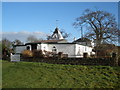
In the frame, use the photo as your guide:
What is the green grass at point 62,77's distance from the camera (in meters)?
8.68

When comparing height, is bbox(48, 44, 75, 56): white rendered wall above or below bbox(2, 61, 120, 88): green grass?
above

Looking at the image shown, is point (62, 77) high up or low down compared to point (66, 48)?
down

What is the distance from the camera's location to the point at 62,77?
31.9 ft

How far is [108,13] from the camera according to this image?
28469mm

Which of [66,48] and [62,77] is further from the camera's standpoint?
[66,48]

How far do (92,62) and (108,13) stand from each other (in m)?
17.6

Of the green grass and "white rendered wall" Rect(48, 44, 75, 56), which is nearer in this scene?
the green grass

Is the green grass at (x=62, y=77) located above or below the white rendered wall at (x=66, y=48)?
below

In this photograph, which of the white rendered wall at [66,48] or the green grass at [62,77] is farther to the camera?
the white rendered wall at [66,48]

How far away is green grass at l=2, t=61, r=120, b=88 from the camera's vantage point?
8680mm

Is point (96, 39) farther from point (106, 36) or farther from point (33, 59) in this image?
point (33, 59)

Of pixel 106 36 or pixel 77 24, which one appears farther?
pixel 77 24

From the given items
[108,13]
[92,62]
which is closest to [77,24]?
[108,13]

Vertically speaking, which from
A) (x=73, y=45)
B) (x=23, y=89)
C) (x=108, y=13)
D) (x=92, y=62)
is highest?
(x=108, y=13)
